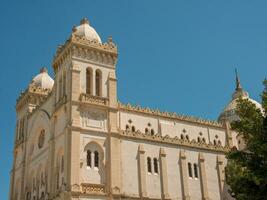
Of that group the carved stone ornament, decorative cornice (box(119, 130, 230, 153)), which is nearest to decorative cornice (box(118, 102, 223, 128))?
decorative cornice (box(119, 130, 230, 153))

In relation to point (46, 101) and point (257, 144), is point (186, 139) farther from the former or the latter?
point (257, 144)

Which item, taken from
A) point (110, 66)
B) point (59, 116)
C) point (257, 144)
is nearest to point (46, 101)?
point (59, 116)

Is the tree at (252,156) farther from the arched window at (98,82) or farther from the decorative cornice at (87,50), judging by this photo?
the decorative cornice at (87,50)

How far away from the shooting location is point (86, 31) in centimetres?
5078

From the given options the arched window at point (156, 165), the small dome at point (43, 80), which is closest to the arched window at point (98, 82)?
the arched window at point (156, 165)

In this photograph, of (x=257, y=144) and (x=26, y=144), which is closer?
(x=257, y=144)

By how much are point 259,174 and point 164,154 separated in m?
23.8

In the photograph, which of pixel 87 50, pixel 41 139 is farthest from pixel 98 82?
pixel 41 139

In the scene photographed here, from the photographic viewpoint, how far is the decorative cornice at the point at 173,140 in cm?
4794

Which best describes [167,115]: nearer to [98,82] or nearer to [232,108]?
[98,82]

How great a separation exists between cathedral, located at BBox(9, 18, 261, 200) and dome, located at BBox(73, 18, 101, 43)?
0.42ft

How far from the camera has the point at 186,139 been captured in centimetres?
5381

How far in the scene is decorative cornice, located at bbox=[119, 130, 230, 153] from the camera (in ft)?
157

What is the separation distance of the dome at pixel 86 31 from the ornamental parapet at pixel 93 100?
768cm
